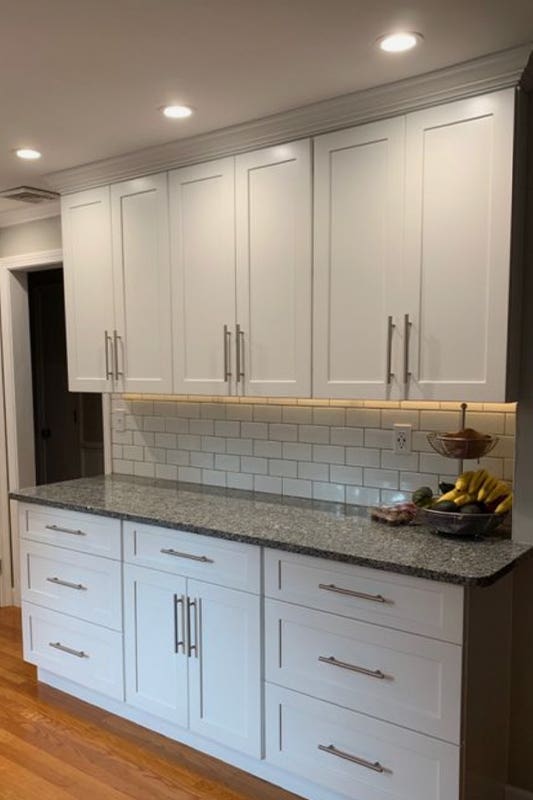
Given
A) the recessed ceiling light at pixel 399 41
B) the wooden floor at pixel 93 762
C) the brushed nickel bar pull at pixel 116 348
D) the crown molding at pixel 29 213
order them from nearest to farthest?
the recessed ceiling light at pixel 399 41 < the wooden floor at pixel 93 762 < the brushed nickel bar pull at pixel 116 348 < the crown molding at pixel 29 213

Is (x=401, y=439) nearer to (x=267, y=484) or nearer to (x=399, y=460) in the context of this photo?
(x=399, y=460)

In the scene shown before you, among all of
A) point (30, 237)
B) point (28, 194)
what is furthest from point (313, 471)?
point (30, 237)

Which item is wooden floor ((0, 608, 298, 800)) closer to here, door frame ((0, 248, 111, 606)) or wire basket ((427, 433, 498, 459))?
door frame ((0, 248, 111, 606))

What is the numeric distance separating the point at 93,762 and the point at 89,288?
207 cm

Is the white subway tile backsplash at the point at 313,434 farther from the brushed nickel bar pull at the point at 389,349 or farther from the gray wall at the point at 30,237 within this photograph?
the gray wall at the point at 30,237

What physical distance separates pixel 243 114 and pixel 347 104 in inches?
15.6

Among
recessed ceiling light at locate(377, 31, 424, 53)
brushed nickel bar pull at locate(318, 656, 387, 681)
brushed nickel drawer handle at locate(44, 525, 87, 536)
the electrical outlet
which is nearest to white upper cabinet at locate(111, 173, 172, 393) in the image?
brushed nickel drawer handle at locate(44, 525, 87, 536)

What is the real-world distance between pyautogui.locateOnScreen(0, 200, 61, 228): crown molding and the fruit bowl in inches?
105

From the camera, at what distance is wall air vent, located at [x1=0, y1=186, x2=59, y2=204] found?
336cm

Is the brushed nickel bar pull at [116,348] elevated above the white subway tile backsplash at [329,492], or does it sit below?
above

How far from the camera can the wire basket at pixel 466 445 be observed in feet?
7.24

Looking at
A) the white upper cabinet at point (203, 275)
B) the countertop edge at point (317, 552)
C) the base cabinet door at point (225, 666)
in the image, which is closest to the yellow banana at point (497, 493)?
the countertop edge at point (317, 552)

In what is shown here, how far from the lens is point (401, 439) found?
259cm

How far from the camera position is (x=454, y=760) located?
1863 millimetres
